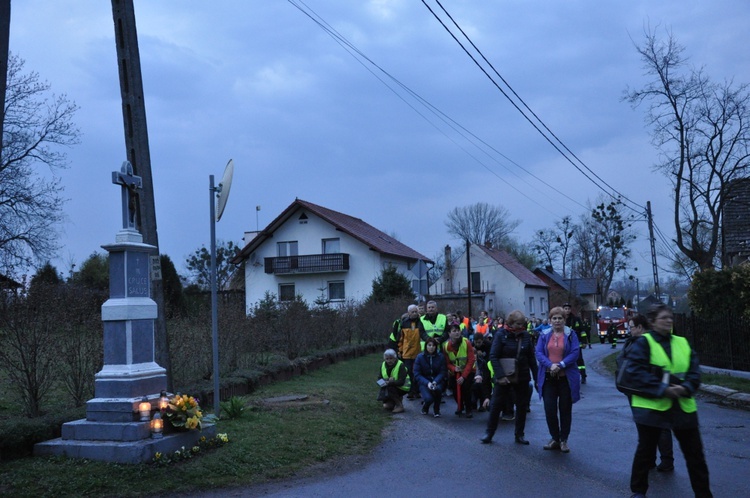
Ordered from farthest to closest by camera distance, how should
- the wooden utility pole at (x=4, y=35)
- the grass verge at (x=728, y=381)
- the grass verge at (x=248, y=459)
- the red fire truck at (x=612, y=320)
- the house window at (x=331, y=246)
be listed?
the house window at (x=331, y=246), the red fire truck at (x=612, y=320), the grass verge at (x=728, y=381), the wooden utility pole at (x=4, y=35), the grass verge at (x=248, y=459)

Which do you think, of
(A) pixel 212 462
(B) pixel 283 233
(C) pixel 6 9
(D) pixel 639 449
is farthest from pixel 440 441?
(B) pixel 283 233

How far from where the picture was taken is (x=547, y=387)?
30.9ft

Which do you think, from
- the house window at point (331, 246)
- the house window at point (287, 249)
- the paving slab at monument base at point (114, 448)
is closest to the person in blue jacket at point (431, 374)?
the paving slab at monument base at point (114, 448)

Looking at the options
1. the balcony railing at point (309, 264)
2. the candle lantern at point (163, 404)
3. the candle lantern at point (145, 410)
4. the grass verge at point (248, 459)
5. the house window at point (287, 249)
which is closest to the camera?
the grass verge at point (248, 459)

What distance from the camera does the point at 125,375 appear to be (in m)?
8.54

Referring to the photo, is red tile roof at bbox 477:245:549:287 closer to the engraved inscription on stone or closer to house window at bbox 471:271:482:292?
house window at bbox 471:271:482:292

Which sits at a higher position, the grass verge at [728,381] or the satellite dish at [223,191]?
the satellite dish at [223,191]

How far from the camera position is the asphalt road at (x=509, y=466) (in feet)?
24.1

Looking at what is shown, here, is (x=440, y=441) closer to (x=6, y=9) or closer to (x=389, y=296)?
(x=6, y=9)

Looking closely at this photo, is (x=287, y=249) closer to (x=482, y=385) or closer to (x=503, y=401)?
(x=482, y=385)

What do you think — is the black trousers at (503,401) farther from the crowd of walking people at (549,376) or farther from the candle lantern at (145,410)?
the candle lantern at (145,410)

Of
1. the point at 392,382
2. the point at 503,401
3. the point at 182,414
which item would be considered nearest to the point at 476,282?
the point at 392,382

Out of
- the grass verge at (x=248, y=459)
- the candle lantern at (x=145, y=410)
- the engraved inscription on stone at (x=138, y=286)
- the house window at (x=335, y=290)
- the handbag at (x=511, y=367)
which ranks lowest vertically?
the grass verge at (x=248, y=459)

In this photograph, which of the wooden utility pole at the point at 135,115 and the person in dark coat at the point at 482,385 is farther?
the person in dark coat at the point at 482,385
